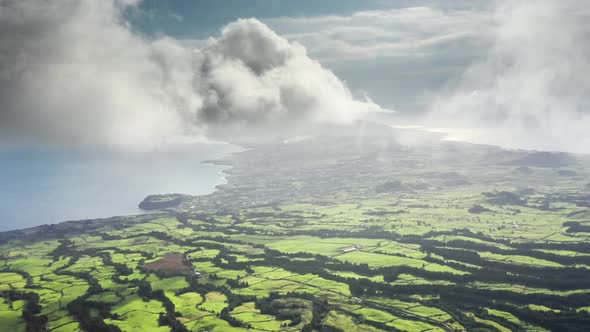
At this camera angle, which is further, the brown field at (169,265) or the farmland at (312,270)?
the brown field at (169,265)

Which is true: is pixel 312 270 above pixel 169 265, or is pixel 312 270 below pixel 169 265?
below

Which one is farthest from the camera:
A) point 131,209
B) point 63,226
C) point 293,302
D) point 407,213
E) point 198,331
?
point 131,209

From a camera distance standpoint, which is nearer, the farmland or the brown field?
the farmland

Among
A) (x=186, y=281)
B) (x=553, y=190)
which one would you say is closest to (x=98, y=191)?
(x=186, y=281)

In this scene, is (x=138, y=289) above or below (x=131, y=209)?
below

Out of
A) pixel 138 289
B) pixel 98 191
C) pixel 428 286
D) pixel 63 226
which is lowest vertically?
pixel 428 286

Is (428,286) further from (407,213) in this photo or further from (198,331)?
(407,213)

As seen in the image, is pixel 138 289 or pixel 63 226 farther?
pixel 63 226

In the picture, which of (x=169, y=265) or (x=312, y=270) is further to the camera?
(x=169, y=265)
